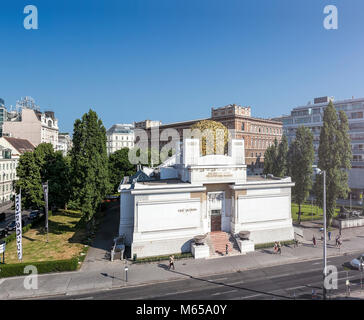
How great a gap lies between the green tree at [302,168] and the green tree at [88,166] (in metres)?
32.7

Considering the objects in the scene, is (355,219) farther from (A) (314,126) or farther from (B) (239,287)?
(A) (314,126)

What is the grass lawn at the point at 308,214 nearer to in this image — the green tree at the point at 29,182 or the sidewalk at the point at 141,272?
the sidewalk at the point at 141,272

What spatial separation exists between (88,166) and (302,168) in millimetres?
35899

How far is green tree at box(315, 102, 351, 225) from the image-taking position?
38656 millimetres

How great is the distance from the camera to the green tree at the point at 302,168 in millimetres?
43406

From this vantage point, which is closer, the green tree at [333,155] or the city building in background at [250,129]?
the green tree at [333,155]

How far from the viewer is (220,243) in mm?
31188

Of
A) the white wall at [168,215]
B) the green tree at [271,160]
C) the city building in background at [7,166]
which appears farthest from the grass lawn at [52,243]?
the green tree at [271,160]

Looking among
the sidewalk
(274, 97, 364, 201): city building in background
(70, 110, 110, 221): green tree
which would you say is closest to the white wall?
the sidewalk

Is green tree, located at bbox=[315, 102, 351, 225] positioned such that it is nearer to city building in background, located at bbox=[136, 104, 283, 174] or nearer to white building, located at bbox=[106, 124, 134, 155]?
city building in background, located at bbox=[136, 104, 283, 174]
